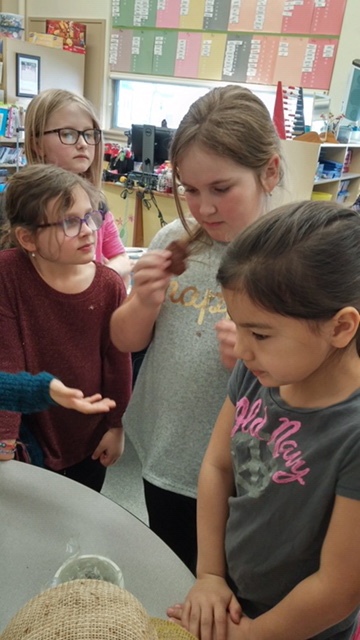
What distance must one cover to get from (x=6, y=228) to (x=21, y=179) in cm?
14

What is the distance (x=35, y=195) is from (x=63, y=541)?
0.76 meters

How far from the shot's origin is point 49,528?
2.83ft

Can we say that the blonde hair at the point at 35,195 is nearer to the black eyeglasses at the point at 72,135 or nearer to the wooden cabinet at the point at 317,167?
the black eyeglasses at the point at 72,135

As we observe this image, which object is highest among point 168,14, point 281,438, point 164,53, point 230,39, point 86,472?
point 168,14

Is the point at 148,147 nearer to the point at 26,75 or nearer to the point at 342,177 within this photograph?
the point at 342,177

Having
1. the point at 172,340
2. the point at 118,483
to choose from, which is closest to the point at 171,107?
the point at 118,483

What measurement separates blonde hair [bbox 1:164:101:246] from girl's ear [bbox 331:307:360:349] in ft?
2.55

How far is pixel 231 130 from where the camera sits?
2.89ft

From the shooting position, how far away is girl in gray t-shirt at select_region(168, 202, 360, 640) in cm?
62

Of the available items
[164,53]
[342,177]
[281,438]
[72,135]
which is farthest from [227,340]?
[164,53]

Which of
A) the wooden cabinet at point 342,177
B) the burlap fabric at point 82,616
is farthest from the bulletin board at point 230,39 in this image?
the burlap fabric at point 82,616

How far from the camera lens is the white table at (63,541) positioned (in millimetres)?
762

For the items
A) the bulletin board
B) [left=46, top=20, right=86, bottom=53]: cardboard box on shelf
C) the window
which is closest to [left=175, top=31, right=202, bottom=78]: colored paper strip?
the bulletin board

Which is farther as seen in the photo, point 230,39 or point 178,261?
point 230,39
